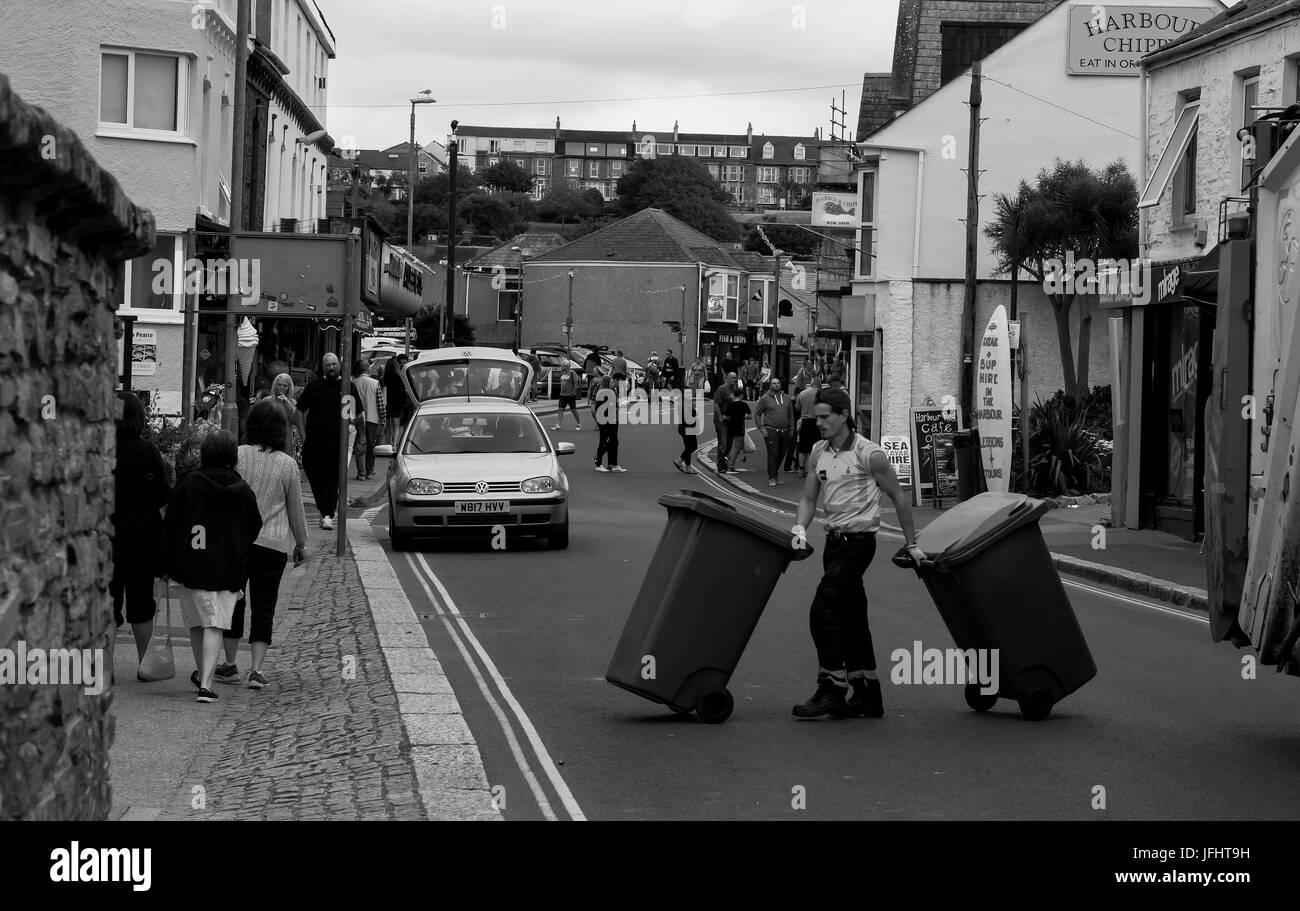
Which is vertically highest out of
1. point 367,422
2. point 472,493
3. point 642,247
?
point 642,247

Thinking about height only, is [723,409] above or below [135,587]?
above

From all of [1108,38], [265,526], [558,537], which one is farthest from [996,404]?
[1108,38]

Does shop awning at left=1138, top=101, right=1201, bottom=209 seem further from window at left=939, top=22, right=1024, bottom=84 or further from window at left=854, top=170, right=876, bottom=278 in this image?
window at left=939, top=22, right=1024, bottom=84

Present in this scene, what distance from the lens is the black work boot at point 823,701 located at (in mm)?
8883

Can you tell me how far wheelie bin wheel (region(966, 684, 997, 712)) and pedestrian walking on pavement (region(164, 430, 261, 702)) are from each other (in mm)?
4073

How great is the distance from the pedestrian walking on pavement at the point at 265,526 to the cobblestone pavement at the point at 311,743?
27 centimetres

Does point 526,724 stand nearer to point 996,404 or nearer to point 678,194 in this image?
point 996,404

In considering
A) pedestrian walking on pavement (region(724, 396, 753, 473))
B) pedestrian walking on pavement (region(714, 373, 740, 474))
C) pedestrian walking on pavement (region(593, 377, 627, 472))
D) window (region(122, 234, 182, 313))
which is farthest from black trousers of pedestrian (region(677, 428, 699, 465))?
window (region(122, 234, 182, 313))

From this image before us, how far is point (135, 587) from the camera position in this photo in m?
9.30

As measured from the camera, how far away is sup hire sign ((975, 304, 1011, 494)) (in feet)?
79.0

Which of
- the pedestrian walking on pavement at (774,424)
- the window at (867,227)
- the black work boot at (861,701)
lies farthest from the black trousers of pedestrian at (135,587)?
the window at (867,227)

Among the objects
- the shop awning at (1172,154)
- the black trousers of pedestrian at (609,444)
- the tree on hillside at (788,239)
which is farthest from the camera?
the tree on hillside at (788,239)

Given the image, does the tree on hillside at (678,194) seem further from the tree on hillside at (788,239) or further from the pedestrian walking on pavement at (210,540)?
the pedestrian walking on pavement at (210,540)

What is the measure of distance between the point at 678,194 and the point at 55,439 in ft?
434
